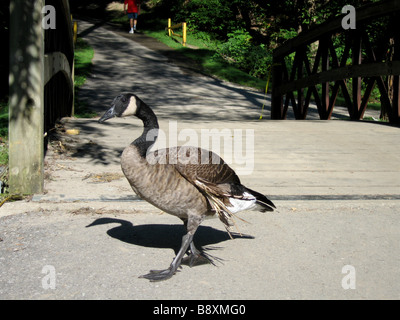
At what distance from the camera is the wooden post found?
5.31 m

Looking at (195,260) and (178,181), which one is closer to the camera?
(178,181)

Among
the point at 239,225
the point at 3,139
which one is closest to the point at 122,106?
the point at 239,225

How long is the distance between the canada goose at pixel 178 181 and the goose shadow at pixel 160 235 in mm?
441

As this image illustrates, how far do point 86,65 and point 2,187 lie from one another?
41.9ft

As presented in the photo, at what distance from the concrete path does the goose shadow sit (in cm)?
1

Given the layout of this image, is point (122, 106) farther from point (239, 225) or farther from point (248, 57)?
point (248, 57)

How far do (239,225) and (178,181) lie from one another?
135 cm

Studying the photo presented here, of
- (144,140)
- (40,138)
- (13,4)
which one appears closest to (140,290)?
(144,140)

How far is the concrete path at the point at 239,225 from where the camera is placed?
3572 mm

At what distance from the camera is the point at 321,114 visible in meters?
11.9

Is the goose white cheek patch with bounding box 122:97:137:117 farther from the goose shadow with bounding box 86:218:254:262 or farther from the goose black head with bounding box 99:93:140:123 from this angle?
the goose shadow with bounding box 86:218:254:262

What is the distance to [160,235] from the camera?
4.71m

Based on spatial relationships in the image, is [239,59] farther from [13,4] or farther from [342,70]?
[13,4]

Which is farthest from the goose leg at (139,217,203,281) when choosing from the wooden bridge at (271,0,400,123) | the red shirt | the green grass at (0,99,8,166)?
the red shirt
